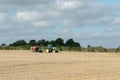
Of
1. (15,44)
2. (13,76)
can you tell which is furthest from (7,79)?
(15,44)

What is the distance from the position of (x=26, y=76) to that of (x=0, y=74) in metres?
1.65

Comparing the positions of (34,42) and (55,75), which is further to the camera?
(34,42)

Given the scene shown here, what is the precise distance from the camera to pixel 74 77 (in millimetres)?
25234

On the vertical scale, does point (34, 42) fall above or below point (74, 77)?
above

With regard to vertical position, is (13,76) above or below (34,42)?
below

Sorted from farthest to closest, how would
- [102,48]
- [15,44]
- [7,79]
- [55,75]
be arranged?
1. [15,44]
2. [102,48]
3. [55,75]
4. [7,79]

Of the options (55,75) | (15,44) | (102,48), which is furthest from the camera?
(15,44)

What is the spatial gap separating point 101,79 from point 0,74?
5.69 metres

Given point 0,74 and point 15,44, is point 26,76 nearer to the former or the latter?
point 0,74

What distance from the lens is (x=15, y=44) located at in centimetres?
9638

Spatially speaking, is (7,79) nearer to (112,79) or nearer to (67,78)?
(67,78)

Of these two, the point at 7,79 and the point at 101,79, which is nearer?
the point at 7,79

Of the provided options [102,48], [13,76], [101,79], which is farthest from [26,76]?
[102,48]

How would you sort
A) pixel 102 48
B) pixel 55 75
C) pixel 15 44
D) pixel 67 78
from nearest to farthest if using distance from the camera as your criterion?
pixel 67 78 < pixel 55 75 < pixel 102 48 < pixel 15 44
